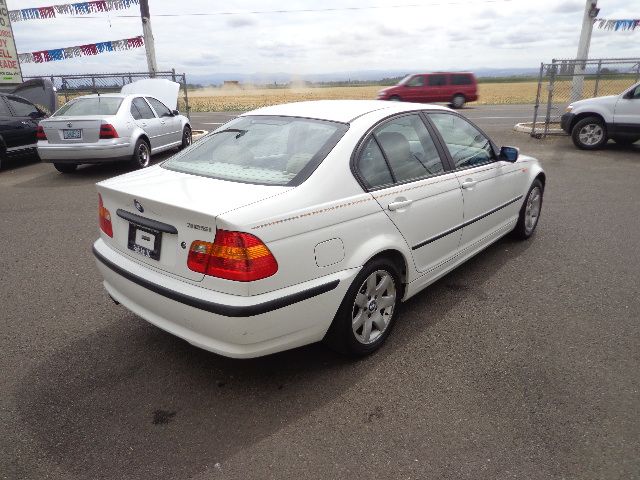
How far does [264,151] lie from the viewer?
3.17 metres

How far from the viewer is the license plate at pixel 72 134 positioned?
28.0 feet

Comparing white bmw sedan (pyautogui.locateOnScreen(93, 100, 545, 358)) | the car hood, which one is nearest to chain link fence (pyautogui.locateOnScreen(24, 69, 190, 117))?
the car hood

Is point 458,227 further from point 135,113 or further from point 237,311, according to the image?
point 135,113

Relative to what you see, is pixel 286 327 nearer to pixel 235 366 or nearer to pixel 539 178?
pixel 235 366

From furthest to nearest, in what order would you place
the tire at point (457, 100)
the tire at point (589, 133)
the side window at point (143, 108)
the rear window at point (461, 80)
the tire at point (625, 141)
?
the tire at point (457, 100)
the rear window at point (461, 80)
the tire at point (589, 133)
the tire at point (625, 141)
the side window at point (143, 108)

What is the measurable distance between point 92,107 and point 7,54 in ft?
28.1

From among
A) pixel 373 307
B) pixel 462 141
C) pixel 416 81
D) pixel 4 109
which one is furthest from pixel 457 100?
pixel 373 307

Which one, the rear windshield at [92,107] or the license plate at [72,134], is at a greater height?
the rear windshield at [92,107]

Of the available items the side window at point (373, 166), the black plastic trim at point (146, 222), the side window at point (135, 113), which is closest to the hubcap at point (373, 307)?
the side window at point (373, 166)

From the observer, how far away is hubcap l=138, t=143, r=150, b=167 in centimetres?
937

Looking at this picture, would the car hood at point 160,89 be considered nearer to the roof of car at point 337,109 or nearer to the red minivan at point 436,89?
the red minivan at point 436,89

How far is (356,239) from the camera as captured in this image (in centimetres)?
282

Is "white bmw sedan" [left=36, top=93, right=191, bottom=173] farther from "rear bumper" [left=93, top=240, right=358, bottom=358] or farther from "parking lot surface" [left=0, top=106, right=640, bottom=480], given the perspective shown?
"rear bumper" [left=93, top=240, right=358, bottom=358]

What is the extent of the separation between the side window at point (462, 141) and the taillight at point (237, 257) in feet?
6.82
